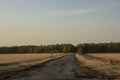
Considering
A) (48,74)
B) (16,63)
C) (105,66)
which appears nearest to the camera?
(48,74)

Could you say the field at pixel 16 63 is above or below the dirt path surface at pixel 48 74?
above

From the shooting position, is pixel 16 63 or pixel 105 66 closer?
pixel 105 66

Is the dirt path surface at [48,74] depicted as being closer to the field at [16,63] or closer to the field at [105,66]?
the field at [16,63]

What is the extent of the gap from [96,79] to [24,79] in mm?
4760

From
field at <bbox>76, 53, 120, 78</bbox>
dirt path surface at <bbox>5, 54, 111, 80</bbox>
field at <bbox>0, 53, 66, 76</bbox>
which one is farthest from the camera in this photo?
field at <bbox>0, 53, 66, 76</bbox>

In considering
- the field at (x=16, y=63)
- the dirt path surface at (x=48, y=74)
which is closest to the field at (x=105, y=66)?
the dirt path surface at (x=48, y=74)

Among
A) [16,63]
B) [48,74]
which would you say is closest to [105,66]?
[48,74]

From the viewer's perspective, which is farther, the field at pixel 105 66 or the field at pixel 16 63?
the field at pixel 16 63

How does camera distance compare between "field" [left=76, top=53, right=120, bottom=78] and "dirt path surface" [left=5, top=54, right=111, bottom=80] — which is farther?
"field" [left=76, top=53, right=120, bottom=78]

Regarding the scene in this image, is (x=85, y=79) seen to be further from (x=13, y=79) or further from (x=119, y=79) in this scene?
(x=13, y=79)

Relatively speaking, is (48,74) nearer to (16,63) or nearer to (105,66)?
(105,66)

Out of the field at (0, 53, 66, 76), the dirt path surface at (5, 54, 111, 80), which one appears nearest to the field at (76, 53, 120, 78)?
the dirt path surface at (5, 54, 111, 80)

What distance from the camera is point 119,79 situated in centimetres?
2033

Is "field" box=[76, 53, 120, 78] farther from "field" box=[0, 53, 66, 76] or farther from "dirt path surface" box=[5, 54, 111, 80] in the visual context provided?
"field" box=[0, 53, 66, 76]
